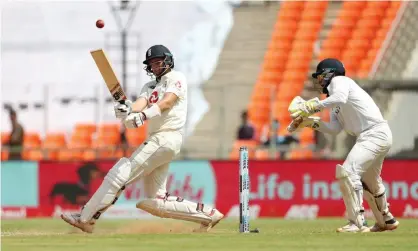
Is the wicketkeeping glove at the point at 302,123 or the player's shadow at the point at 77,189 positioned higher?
the wicketkeeping glove at the point at 302,123

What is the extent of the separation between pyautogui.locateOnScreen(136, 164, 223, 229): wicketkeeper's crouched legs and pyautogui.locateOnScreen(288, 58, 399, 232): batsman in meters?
1.49

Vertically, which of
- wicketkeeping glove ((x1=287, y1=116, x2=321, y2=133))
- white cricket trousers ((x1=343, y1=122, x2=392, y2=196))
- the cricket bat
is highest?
the cricket bat

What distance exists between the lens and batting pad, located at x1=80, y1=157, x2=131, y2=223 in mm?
13594

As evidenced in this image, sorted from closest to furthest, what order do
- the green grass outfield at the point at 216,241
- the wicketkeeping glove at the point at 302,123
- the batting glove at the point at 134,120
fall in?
the green grass outfield at the point at 216,241 < the batting glove at the point at 134,120 < the wicketkeeping glove at the point at 302,123

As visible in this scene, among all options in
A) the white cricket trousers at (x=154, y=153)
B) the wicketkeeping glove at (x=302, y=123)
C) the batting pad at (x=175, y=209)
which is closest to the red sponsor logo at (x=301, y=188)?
the wicketkeeping glove at (x=302, y=123)

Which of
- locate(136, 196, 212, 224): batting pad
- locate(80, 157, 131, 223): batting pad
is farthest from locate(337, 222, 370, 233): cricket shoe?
locate(80, 157, 131, 223): batting pad

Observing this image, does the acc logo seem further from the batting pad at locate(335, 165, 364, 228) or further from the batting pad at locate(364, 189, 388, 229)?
the batting pad at locate(364, 189, 388, 229)

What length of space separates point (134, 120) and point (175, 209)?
126cm

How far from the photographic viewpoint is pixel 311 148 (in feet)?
74.7

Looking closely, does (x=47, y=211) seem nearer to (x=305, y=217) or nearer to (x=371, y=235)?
(x=305, y=217)

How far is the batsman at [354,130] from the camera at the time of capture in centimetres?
1365

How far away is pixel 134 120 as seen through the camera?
13.4 m

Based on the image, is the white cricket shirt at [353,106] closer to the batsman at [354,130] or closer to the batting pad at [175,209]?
the batsman at [354,130]

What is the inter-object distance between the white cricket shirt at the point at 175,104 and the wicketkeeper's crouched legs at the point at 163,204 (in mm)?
516
